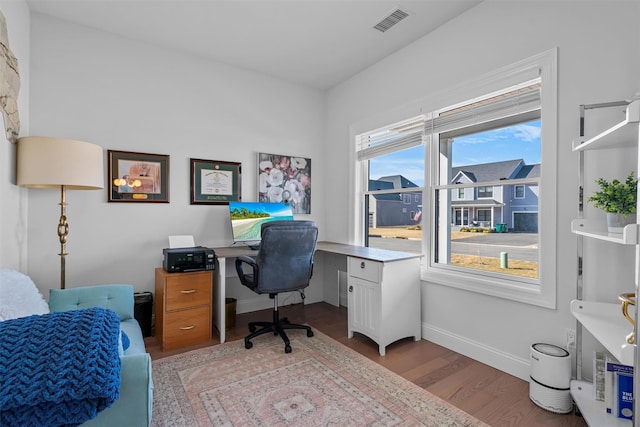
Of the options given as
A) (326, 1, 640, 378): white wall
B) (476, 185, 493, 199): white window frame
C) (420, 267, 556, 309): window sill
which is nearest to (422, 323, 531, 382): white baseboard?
(326, 1, 640, 378): white wall

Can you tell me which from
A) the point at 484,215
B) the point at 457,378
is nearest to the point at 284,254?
the point at 457,378

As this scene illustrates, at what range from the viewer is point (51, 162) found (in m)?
2.12

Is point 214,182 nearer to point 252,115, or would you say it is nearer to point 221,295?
point 252,115

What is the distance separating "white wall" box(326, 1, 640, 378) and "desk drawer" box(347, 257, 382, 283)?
22.9 inches

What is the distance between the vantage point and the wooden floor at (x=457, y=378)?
5.82ft

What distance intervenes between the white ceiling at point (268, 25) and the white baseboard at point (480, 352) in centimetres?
270

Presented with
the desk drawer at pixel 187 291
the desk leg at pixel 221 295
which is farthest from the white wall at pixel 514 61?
the desk drawer at pixel 187 291

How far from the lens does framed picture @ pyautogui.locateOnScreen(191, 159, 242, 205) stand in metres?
3.27

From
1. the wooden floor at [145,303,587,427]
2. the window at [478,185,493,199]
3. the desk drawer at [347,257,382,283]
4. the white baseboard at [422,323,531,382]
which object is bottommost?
the wooden floor at [145,303,587,427]

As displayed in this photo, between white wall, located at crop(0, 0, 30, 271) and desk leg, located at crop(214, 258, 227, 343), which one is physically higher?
white wall, located at crop(0, 0, 30, 271)

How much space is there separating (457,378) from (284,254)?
1.57 metres

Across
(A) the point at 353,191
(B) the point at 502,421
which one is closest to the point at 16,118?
(A) the point at 353,191

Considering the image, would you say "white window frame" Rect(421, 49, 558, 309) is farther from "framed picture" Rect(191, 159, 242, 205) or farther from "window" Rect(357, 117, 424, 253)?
"framed picture" Rect(191, 159, 242, 205)

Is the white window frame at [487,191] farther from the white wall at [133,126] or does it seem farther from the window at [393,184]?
the white wall at [133,126]
